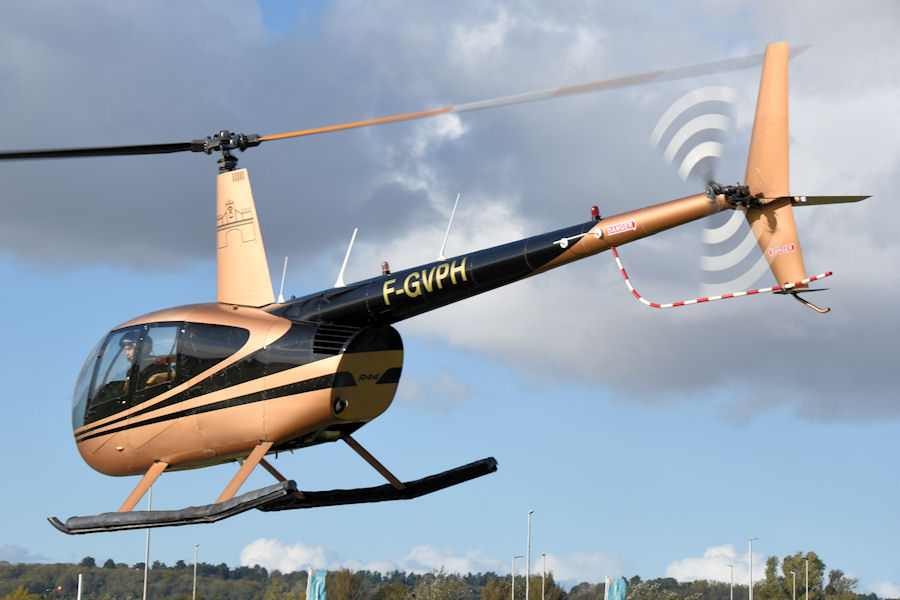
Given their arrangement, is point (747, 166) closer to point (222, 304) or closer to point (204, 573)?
point (222, 304)

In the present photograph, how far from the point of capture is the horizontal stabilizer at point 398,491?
2067cm

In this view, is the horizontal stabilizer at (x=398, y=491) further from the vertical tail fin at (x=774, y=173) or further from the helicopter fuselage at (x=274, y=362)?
the vertical tail fin at (x=774, y=173)

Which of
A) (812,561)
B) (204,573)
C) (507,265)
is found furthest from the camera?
(204,573)

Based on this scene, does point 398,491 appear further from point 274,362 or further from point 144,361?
point 144,361

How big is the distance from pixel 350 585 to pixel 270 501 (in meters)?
82.2

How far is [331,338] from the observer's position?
18.4 metres

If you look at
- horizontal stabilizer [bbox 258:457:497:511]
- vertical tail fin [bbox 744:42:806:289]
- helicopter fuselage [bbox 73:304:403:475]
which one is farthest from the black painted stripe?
vertical tail fin [bbox 744:42:806:289]

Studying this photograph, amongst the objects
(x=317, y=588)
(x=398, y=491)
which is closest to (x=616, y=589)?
(x=317, y=588)

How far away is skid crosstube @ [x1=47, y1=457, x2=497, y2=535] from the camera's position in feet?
56.0

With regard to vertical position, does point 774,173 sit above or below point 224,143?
below

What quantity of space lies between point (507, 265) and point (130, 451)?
7.35 m

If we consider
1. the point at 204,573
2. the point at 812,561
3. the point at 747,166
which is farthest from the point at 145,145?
the point at 204,573

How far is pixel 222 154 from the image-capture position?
21.2m

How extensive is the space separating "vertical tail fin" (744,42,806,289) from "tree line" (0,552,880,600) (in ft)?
165
